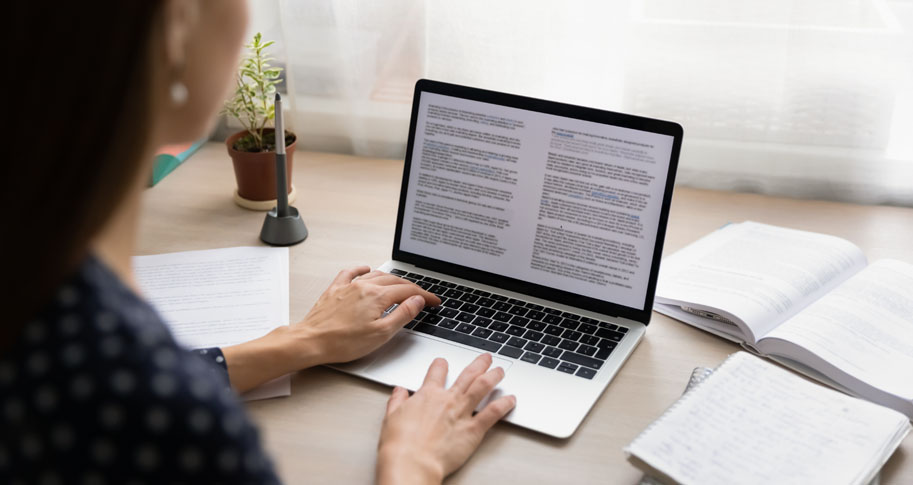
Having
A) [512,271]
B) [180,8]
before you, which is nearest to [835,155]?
[512,271]

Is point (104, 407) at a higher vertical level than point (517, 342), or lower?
higher

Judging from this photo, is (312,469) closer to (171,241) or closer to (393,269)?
(393,269)

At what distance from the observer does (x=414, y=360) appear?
3.13 ft

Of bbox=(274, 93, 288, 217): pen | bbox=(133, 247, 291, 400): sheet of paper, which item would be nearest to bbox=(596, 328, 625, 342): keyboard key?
bbox=(133, 247, 291, 400): sheet of paper

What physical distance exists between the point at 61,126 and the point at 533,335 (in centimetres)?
68

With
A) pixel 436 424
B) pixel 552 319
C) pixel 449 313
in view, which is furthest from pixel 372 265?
pixel 436 424

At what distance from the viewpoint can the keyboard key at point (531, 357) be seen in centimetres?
95

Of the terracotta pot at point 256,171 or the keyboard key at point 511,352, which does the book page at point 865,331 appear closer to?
the keyboard key at point 511,352

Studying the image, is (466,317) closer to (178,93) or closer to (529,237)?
(529,237)

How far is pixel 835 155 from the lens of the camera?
4.63 ft

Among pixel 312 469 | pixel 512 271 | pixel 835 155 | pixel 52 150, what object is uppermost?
pixel 52 150

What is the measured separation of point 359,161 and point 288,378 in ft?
2.45

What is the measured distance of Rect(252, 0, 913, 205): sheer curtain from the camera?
4.40 feet

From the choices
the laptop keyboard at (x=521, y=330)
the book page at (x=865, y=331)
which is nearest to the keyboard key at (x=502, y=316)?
the laptop keyboard at (x=521, y=330)
